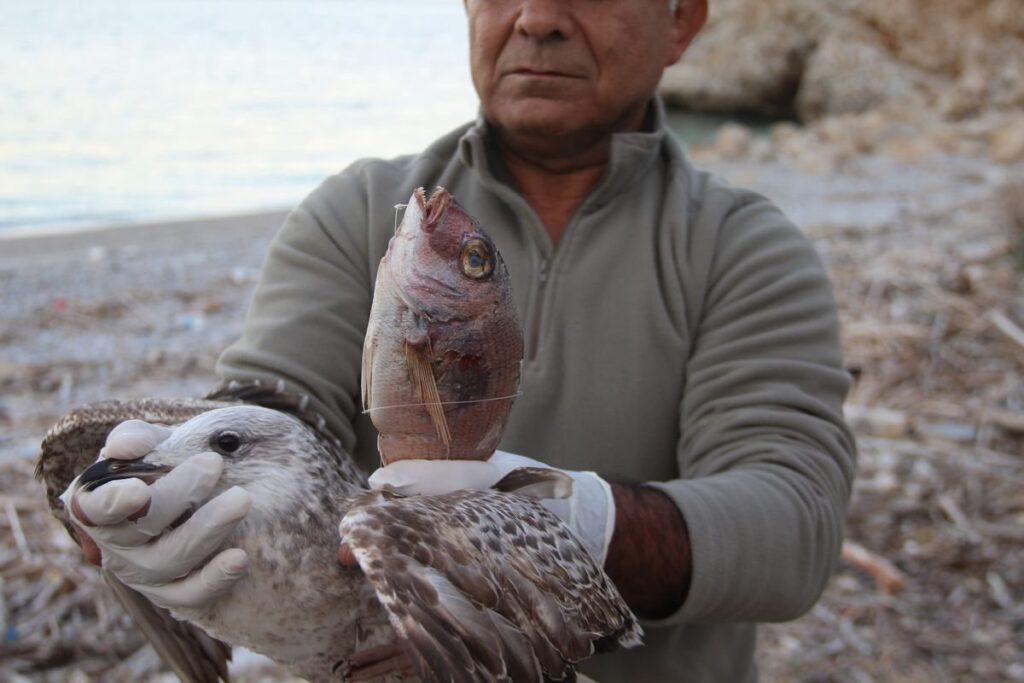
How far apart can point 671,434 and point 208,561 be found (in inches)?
54.0

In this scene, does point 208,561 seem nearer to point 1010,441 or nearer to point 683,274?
point 683,274

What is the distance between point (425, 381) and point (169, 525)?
54 centimetres

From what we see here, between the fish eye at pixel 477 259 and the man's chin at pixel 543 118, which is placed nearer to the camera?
the fish eye at pixel 477 259

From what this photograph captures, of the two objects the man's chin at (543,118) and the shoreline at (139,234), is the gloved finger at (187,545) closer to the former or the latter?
the man's chin at (543,118)

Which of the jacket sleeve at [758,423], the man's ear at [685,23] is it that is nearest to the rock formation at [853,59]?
the man's ear at [685,23]

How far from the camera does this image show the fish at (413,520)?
1559 mm

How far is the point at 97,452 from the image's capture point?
81.7 inches

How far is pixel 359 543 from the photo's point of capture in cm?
155

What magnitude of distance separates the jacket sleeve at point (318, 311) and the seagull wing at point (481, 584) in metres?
0.80

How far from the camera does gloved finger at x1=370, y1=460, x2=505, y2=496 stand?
5.84ft

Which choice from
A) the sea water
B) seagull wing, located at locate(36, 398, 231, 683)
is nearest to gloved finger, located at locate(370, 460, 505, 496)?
seagull wing, located at locate(36, 398, 231, 683)

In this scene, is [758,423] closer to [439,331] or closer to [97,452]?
[439,331]

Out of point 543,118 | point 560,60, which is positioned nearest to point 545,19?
point 560,60

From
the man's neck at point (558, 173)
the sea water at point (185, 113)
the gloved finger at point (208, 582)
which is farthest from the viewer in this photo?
the sea water at point (185, 113)
